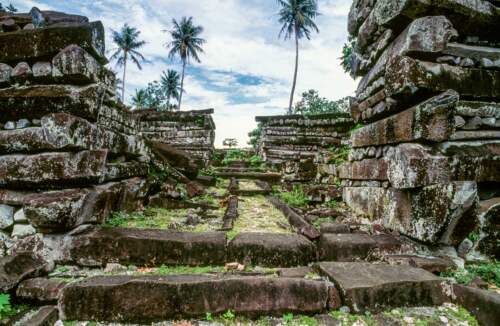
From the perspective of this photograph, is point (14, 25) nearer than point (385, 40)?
Yes

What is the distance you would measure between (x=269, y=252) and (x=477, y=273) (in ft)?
5.64

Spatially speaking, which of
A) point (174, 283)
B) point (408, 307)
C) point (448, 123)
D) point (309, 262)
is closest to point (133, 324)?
point (174, 283)

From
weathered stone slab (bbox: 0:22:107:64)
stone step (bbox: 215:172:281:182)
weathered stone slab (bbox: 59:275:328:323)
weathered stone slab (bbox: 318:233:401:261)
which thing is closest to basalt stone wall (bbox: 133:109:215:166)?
stone step (bbox: 215:172:281:182)

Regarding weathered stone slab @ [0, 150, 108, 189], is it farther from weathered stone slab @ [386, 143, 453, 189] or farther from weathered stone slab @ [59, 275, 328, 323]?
weathered stone slab @ [386, 143, 453, 189]

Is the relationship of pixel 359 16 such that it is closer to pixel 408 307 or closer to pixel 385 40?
pixel 385 40

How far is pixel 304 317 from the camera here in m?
1.67

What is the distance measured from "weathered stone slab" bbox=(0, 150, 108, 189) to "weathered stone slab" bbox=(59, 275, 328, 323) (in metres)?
0.99

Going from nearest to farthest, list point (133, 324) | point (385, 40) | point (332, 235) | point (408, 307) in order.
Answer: point (133, 324), point (408, 307), point (332, 235), point (385, 40)

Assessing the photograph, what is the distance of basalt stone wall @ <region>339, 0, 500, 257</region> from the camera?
2234 millimetres

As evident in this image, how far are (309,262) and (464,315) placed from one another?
1101 mm

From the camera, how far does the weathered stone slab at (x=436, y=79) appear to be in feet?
7.79

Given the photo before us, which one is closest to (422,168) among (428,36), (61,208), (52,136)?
(428,36)

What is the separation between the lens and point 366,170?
3326 mm

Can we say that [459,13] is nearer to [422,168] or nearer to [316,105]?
[422,168]
